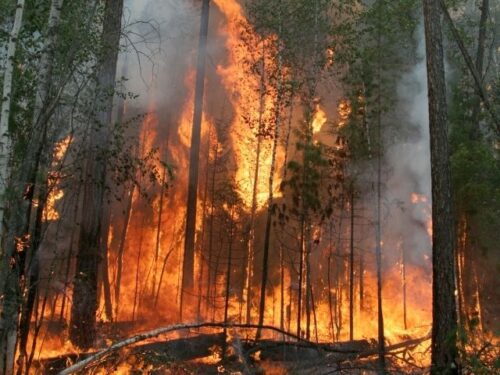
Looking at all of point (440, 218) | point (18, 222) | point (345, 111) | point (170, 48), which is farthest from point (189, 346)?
point (170, 48)

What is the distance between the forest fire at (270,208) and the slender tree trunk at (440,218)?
358 cm

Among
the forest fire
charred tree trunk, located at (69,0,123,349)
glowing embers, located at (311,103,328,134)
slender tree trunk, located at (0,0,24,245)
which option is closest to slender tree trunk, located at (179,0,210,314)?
the forest fire

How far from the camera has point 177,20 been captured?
2323 centimetres

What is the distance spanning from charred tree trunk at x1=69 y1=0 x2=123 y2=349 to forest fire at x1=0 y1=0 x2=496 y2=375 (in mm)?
225

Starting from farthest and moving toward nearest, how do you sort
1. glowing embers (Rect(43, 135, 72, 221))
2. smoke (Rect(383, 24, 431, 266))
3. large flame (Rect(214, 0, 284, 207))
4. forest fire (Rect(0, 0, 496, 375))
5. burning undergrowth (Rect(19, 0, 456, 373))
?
large flame (Rect(214, 0, 284, 207))
smoke (Rect(383, 24, 431, 266))
burning undergrowth (Rect(19, 0, 456, 373))
forest fire (Rect(0, 0, 496, 375))
glowing embers (Rect(43, 135, 72, 221))

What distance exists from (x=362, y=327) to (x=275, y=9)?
12554 mm

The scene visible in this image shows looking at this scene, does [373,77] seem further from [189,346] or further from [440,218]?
[189,346]

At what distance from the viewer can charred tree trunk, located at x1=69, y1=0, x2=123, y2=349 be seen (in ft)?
28.4

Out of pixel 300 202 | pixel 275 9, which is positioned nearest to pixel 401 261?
pixel 300 202

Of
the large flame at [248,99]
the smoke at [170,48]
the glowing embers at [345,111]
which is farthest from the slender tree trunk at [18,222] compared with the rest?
the smoke at [170,48]

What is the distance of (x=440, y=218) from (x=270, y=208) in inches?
360

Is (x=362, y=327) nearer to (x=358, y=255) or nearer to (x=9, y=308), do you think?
(x=358, y=255)

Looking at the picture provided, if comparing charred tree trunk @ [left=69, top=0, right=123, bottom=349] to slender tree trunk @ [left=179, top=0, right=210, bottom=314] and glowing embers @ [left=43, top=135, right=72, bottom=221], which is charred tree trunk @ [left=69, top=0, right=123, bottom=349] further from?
slender tree trunk @ [left=179, top=0, right=210, bottom=314]

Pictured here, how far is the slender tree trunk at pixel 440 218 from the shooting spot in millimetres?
6430
